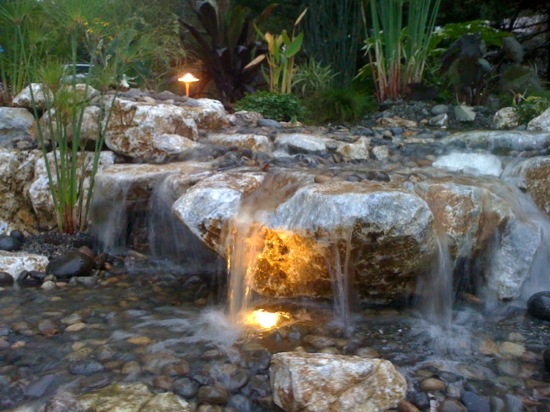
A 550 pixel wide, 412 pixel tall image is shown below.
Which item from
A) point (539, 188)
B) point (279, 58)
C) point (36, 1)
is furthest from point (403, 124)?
point (36, 1)

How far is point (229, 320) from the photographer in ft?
10.6

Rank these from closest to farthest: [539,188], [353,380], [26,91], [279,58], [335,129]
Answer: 1. [353,380]
2. [539,188]
3. [26,91]
4. [335,129]
5. [279,58]

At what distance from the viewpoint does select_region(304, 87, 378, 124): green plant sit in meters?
6.69

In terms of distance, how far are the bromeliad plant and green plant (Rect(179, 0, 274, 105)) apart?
1.52 metres

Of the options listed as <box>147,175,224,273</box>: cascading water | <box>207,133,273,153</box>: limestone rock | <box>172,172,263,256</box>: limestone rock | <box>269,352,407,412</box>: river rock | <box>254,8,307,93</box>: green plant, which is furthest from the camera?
<box>254,8,307,93</box>: green plant

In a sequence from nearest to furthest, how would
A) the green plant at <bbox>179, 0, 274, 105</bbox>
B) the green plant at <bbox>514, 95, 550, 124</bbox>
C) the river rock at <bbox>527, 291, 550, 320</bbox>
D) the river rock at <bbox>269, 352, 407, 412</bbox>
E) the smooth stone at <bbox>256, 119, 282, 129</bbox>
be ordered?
the river rock at <bbox>269, 352, 407, 412</bbox>
the river rock at <bbox>527, 291, 550, 320</bbox>
the green plant at <bbox>514, 95, 550, 124</bbox>
the smooth stone at <bbox>256, 119, 282, 129</bbox>
the green plant at <bbox>179, 0, 274, 105</bbox>

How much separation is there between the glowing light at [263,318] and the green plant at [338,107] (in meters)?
3.65

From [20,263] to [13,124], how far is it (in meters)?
1.89

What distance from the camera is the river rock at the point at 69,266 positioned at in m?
3.93

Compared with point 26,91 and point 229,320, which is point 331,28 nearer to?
point 26,91

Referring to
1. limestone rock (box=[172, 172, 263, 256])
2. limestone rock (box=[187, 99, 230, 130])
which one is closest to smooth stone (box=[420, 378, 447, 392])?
limestone rock (box=[172, 172, 263, 256])

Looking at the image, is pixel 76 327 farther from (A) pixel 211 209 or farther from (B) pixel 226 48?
(B) pixel 226 48

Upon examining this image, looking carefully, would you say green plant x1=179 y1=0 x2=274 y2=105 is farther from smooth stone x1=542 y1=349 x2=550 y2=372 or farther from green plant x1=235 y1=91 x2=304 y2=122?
smooth stone x1=542 y1=349 x2=550 y2=372

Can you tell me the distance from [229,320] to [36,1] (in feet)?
11.0
